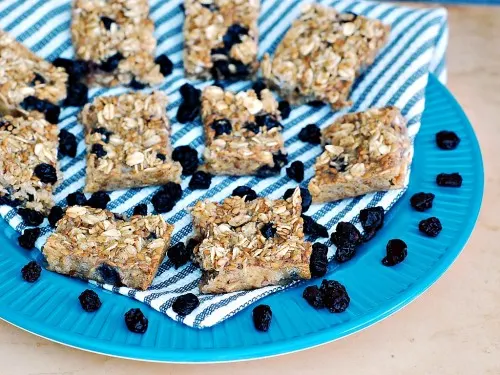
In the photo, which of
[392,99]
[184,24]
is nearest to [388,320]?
[392,99]

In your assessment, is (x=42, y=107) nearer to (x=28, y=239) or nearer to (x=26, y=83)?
(x=26, y=83)

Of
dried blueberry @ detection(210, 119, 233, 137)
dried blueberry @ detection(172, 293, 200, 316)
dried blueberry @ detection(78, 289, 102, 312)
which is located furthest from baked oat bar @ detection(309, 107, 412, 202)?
dried blueberry @ detection(78, 289, 102, 312)

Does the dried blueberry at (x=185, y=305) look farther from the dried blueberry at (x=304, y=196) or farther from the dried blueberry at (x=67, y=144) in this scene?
the dried blueberry at (x=67, y=144)

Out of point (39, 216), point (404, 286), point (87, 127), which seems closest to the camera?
point (404, 286)

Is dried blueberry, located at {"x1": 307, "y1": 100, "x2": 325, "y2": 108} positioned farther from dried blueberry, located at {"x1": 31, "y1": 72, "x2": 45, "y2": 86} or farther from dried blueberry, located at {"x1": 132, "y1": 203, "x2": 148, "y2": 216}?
dried blueberry, located at {"x1": 31, "y1": 72, "x2": 45, "y2": 86}

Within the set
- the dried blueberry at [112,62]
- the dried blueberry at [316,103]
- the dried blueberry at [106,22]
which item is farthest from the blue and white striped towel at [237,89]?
the dried blueberry at [106,22]

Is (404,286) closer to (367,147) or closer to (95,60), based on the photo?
(367,147)
